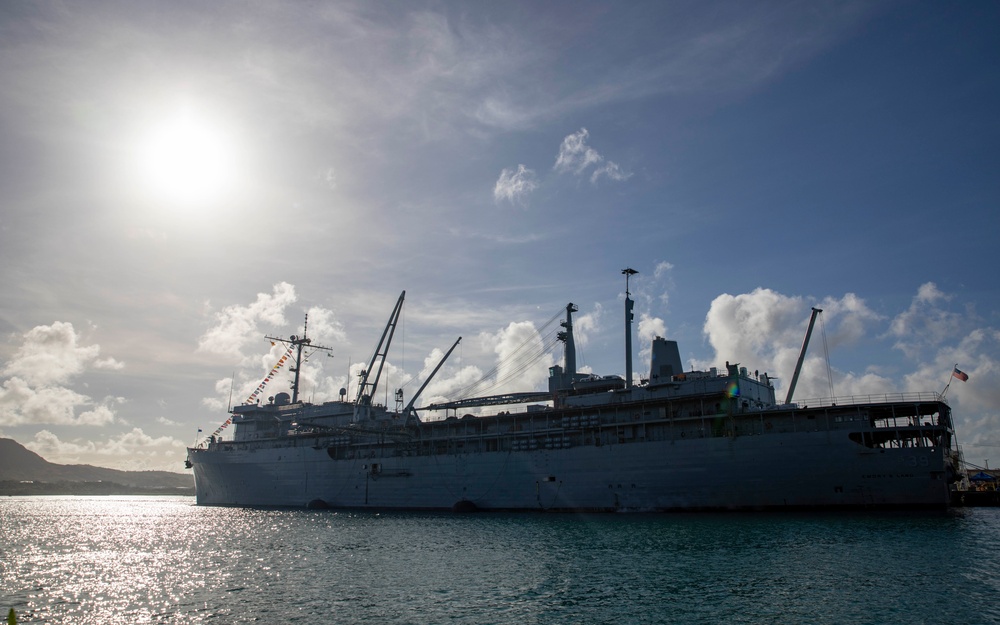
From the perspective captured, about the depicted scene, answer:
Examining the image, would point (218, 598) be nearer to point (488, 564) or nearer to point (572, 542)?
point (488, 564)

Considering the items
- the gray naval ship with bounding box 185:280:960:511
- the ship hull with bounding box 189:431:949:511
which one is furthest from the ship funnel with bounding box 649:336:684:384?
the ship hull with bounding box 189:431:949:511

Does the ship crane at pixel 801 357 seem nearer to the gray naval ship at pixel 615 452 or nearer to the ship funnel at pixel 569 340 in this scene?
the gray naval ship at pixel 615 452

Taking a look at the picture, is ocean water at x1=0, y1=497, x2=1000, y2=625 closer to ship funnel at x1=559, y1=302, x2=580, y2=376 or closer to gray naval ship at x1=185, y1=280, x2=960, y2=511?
gray naval ship at x1=185, y1=280, x2=960, y2=511

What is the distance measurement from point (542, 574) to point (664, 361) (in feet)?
92.9

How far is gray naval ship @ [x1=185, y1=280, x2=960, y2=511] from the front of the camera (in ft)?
125

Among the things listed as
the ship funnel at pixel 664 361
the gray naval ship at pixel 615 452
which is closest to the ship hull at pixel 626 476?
the gray naval ship at pixel 615 452

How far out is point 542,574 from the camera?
22.2m

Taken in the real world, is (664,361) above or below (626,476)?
above

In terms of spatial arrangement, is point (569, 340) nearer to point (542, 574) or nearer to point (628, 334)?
point (628, 334)

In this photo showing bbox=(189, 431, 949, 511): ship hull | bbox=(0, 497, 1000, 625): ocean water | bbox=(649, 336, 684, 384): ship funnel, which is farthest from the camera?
bbox=(649, 336, 684, 384): ship funnel

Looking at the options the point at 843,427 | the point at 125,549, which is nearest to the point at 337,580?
the point at 125,549

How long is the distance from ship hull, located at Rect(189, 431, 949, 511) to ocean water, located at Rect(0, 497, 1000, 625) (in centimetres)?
219

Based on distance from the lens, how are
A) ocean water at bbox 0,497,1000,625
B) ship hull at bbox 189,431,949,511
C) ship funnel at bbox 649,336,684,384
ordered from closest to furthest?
1. ocean water at bbox 0,497,1000,625
2. ship hull at bbox 189,431,949,511
3. ship funnel at bbox 649,336,684,384

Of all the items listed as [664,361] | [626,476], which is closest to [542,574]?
[626,476]
